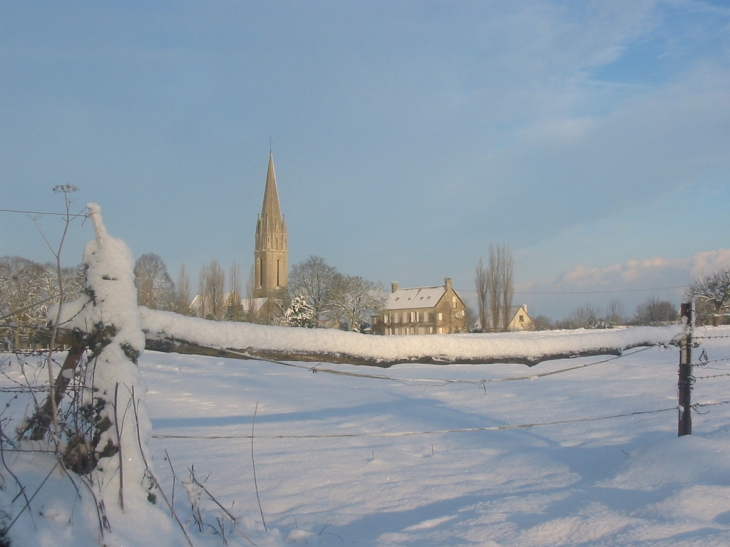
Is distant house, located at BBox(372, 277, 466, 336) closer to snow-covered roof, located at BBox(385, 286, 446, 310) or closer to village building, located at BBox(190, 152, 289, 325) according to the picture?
snow-covered roof, located at BBox(385, 286, 446, 310)

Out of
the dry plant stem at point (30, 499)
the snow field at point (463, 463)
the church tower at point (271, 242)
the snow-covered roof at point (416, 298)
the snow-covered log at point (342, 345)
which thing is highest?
the church tower at point (271, 242)

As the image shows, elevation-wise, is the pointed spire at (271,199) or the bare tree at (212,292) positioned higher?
the pointed spire at (271,199)

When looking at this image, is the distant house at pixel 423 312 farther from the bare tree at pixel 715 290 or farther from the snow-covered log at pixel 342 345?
the snow-covered log at pixel 342 345

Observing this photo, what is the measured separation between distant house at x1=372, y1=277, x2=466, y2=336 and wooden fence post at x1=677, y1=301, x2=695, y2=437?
232ft

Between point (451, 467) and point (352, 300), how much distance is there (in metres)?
53.0

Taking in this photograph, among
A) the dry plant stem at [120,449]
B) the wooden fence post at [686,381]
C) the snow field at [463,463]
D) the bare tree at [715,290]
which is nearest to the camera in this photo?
the dry plant stem at [120,449]

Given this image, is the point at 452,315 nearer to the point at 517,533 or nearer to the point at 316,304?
the point at 316,304

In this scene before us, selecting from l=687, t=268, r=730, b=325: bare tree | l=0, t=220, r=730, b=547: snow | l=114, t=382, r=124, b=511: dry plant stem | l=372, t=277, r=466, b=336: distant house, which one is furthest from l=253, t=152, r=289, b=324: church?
l=114, t=382, r=124, b=511: dry plant stem

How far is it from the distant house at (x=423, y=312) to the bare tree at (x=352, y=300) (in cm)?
1501

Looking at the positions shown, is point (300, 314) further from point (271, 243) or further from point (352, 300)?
point (271, 243)

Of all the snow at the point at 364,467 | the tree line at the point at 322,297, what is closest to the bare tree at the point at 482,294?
the tree line at the point at 322,297

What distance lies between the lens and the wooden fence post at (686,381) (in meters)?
4.96

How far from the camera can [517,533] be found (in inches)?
148

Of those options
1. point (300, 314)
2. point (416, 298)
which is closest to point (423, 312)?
point (416, 298)
